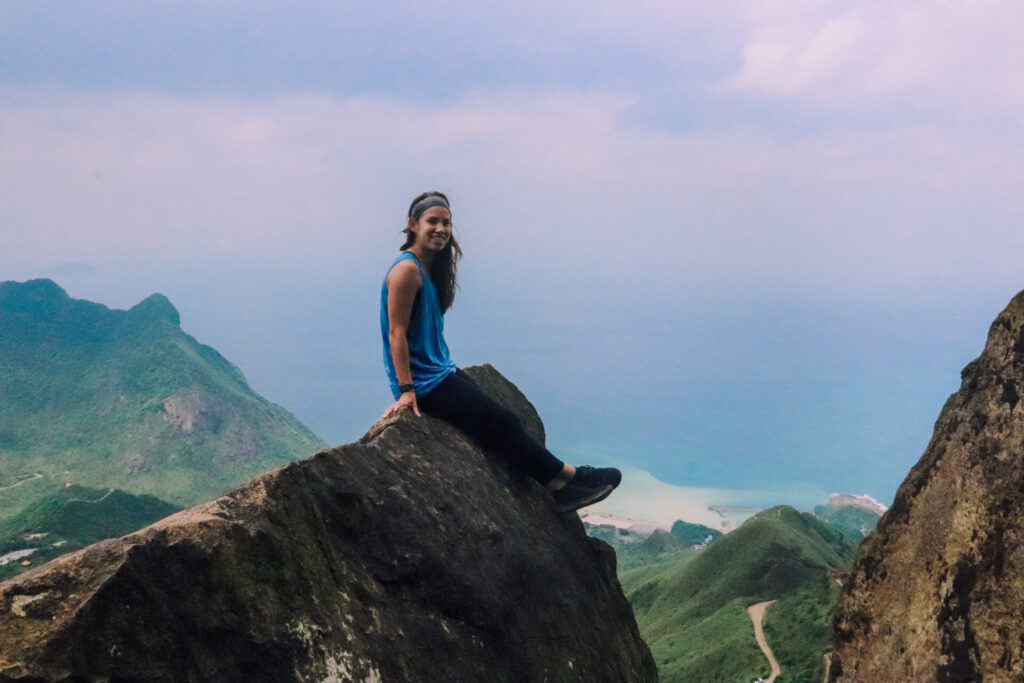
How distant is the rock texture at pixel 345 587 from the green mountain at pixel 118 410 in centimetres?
11632

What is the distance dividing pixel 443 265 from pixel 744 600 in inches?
2672

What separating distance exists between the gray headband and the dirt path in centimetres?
5034

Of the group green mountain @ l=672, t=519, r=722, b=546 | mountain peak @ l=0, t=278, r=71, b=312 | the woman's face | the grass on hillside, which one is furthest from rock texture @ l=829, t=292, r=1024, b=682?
mountain peak @ l=0, t=278, r=71, b=312

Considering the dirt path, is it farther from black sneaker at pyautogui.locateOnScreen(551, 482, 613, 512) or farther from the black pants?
the black pants

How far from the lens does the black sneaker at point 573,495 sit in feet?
43.5

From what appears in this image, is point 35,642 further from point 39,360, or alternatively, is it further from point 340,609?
point 39,360

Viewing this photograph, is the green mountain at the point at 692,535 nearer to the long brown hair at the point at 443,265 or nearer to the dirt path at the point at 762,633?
the dirt path at the point at 762,633

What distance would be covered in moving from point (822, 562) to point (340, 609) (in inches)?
3131

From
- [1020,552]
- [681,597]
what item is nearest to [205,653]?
[1020,552]

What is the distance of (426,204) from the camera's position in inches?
464

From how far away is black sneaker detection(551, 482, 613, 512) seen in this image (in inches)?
522

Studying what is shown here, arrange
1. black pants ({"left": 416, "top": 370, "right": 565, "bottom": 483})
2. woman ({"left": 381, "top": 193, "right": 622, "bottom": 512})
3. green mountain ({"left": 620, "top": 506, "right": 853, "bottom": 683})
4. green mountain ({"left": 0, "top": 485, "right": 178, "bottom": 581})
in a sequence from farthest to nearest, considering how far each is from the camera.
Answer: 1. green mountain ({"left": 0, "top": 485, "right": 178, "bottom": 581})
2. green mountain ({"left": 620, "top": 506, "right": 853, "bottom": 683})
3. black pants ({"left": 416, "top": 370, "right": 565, "bottom": 483})
4. woman ({"left": 381, "top": 193, "right": 622, "bottom": 512})

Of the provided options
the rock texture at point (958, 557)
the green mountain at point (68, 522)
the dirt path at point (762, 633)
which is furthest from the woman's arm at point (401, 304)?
the green mountain at point (68, 522)

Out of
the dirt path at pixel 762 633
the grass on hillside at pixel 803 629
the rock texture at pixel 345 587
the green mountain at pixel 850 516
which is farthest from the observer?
the green mountain at pixel 850 516
